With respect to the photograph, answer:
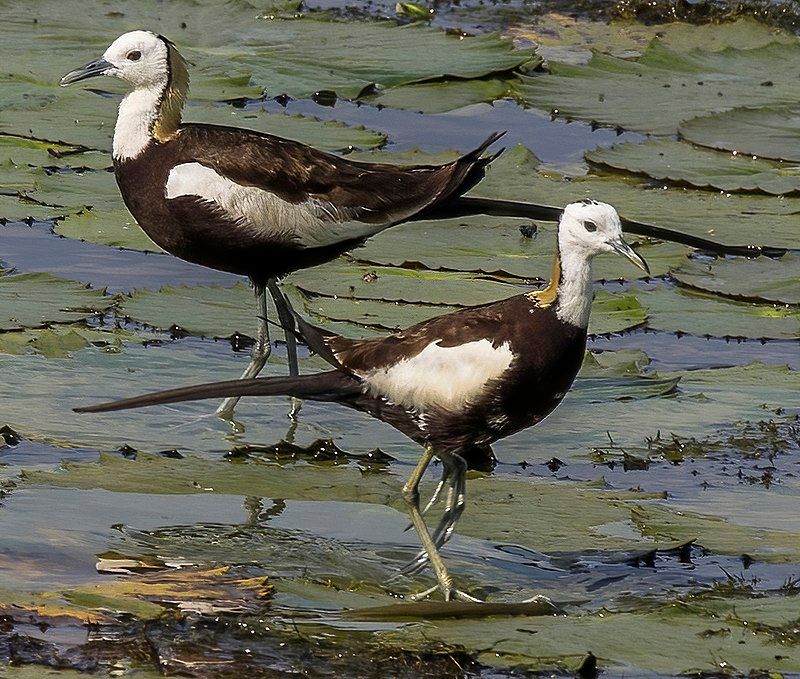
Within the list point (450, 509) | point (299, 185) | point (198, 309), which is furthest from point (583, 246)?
point (198, 309)

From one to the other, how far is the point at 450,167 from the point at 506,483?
146 centimetres

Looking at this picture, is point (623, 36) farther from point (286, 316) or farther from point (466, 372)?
point (466, 372)

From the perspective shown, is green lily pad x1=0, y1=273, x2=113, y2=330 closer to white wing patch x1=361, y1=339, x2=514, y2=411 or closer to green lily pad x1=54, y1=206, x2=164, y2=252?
green lily pad x1=54, y1=206, x2=164, y2=252

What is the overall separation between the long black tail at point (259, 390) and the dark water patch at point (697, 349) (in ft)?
8.07

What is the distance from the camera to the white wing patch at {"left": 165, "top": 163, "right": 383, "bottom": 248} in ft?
21.4

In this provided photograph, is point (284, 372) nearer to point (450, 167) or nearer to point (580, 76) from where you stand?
point (450, 167)

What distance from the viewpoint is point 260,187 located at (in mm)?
6566

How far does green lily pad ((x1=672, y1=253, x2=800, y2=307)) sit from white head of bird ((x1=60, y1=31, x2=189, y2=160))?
2537 millimetres

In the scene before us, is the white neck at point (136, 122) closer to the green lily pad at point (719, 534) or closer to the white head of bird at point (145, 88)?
the white head of bird at point (145, 88)

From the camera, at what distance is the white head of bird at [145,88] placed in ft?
22.1

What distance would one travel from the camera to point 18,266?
787 centimetres

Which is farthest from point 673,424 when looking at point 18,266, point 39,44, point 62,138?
point 39,44

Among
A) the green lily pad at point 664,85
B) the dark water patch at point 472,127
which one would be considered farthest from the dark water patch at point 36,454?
the green lily pad at point 664,85

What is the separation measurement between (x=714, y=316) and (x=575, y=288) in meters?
2.68
